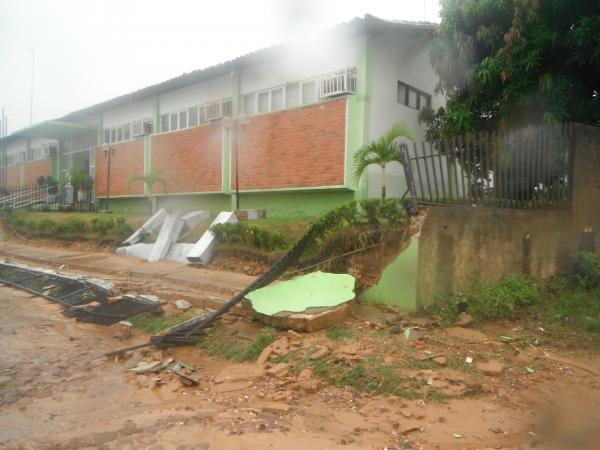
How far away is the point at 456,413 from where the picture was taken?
382 cm

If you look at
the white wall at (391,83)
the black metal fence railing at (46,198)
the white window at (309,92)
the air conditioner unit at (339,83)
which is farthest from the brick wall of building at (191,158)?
the black metal fence railing at (46,198)

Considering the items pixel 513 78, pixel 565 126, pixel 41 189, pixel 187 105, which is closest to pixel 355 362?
pixel 565 126

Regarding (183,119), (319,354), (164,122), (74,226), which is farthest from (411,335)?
(164,122)

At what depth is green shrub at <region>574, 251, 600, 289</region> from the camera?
726 centimetres

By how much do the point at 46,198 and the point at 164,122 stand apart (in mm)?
7967

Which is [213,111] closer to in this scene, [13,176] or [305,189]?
[305,189]

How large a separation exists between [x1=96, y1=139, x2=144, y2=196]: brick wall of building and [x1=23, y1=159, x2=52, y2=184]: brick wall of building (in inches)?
258

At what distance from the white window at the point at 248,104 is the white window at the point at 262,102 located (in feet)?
0.49

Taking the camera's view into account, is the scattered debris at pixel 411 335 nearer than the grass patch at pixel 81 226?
Yes

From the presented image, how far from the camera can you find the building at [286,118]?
10266mm

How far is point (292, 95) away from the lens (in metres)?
11.9

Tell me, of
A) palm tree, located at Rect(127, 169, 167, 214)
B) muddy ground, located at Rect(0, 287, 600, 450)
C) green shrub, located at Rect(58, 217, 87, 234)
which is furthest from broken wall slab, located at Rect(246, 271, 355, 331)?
green shrub, located at Rect(58, 217, 87, 234)

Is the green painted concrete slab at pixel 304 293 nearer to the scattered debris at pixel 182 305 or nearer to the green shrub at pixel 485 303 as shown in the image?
the green shrub at pixel 485 303

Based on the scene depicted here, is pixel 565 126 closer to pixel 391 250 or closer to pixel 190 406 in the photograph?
pixel 391 250
